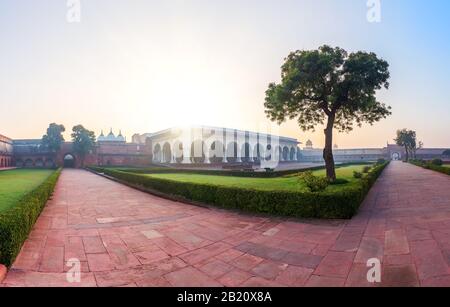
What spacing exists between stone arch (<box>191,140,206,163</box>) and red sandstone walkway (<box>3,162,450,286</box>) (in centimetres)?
3174

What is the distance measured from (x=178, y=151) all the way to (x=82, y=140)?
23107mm

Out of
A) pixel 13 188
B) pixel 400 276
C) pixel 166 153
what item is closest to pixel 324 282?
pixel 400 276

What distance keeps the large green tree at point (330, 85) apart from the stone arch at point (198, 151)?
25.3 metres

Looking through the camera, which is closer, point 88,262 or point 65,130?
point 88,262

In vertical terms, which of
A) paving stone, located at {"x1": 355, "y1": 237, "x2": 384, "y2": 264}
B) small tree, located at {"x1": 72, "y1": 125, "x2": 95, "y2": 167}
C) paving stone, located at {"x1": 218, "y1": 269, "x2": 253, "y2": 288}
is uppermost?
small tree, located at {"x1": 72, "y1": 125, "x2": 95, "y2": 167}

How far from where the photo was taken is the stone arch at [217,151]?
135 ft

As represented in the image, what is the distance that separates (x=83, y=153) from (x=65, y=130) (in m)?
8.16

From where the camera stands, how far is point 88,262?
4410 mm

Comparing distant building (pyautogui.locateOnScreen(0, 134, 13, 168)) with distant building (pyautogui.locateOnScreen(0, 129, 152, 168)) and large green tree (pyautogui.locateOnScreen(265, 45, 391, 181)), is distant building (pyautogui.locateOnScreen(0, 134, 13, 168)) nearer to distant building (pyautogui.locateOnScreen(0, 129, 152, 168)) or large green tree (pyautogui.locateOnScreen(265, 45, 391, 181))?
distant building (pyautogui.locateOnScreen(0, 129, 152, 168))

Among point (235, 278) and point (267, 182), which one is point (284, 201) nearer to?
point (235, 278)

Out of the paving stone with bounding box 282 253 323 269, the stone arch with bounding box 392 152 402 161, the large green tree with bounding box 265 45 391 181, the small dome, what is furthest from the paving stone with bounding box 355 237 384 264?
the stone arch with bounding box 392 152 402 161

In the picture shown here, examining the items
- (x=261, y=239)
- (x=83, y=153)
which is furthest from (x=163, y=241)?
(x=83, y=153)

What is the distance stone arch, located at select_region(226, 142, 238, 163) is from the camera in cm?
4269
